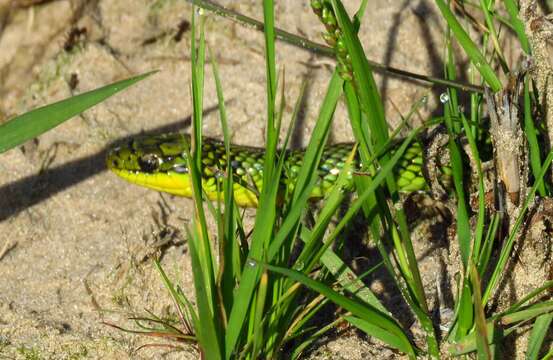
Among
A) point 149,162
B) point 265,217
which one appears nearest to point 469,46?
point 265,217

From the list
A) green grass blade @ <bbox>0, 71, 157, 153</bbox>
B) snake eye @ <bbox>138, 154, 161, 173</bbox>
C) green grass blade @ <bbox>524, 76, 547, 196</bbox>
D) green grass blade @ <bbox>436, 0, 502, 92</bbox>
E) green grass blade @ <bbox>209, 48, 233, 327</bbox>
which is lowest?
snake eye @ <bbox>138, 154, 161, 173</bbox>

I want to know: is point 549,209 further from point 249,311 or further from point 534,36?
point 249,311

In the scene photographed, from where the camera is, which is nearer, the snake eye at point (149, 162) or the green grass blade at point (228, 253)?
the green grass blade at point (228, 253)

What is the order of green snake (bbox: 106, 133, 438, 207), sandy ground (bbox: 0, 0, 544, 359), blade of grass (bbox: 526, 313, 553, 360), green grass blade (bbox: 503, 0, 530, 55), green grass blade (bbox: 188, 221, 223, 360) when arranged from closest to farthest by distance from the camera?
green grass blade (bbox: 188, 221, 223, 360) < blade of grass (bbox: 526, 313, 553, 360) < green grass blade (bbox: 503, 0, 530, 55) < sandy ground (bbox: 0, 0, 544, 359) < green snake (bbox: 106, 133, 438, 207)

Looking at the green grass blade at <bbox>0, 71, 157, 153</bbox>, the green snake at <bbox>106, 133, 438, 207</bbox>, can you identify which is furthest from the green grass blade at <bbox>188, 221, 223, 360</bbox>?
the green snake at <bbox>106, 133, 438, 207</bbox>

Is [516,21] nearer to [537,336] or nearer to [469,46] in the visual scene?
[469,46]

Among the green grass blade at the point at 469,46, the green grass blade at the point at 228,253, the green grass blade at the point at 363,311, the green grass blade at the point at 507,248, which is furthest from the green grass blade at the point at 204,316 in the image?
the green grass blade at the point at 469,46

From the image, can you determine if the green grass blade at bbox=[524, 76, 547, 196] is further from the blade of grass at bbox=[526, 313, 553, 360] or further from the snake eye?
the snake eye

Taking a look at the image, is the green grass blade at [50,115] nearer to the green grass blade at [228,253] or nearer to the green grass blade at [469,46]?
the green grass blade at [228,253]
